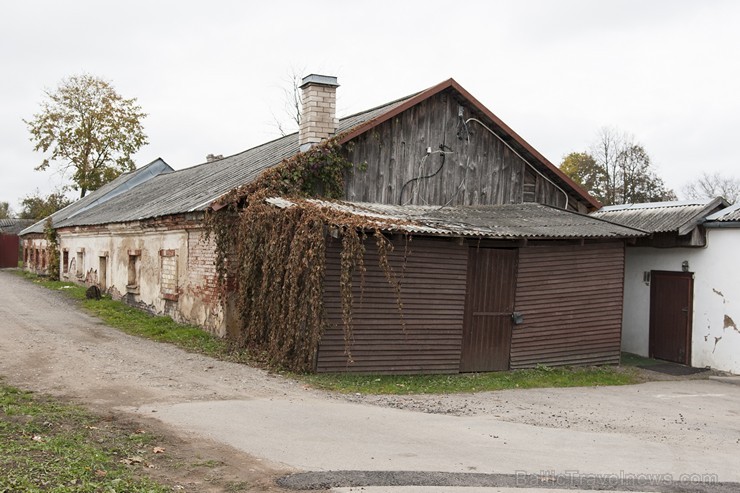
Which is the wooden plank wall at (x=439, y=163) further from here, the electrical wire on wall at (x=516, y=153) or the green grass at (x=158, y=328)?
the green grass at (x=158, y=328)

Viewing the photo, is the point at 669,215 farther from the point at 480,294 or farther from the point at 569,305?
the point at 480,294

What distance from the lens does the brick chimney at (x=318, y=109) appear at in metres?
14.5

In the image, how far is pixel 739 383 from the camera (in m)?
13.5

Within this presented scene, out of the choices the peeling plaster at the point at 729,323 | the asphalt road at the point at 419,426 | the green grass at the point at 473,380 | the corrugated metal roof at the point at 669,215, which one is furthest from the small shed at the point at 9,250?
the peeling plaster at the point at 729,323

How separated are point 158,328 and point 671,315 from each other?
11362 millimetres

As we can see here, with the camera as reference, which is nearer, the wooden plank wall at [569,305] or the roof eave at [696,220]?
the wooden plank wall at [569,305]

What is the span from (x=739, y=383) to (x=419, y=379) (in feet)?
21.0

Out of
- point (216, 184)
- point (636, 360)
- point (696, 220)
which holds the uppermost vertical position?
point (216, 184)

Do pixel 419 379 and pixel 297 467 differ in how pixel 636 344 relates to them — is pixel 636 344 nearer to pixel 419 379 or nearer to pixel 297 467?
pixel 419 379

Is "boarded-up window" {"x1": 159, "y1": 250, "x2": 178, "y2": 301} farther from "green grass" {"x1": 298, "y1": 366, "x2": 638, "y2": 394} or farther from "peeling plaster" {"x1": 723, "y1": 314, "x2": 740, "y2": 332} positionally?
"peeling plaster" {"x1": 723, "y1": 314, "x2": 740, "y2": 332}

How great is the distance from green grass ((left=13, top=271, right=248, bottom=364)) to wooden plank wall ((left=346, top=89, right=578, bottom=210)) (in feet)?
13.1

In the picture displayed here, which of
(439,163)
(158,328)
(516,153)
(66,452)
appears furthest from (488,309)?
(66,452)

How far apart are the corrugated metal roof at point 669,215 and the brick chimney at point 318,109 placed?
7.13 meters

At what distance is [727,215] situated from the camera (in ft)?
47.3
